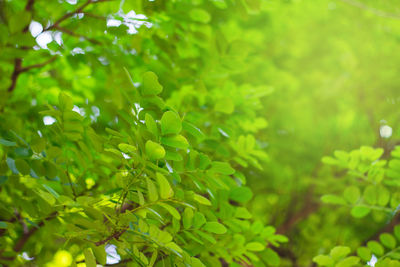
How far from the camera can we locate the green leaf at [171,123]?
899 mm

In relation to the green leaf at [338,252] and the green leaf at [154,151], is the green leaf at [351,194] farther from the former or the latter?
the green leaf at [154,151]

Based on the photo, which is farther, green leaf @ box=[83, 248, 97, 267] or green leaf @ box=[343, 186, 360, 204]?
green leaf @ box=[343, 186, 360, 204]

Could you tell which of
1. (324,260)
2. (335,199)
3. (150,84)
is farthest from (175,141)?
(335,199)

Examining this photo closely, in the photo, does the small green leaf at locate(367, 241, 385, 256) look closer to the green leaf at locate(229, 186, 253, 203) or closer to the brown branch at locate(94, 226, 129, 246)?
the green leaf at locate(229, 186, 253, 203)

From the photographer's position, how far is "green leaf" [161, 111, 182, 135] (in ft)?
2.95

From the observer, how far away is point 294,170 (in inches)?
121

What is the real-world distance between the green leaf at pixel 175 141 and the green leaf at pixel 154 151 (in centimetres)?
7

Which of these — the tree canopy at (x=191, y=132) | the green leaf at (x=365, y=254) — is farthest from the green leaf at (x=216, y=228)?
the green leaf at (x=365, y=254)

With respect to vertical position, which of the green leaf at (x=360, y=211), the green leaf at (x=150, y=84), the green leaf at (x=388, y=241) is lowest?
the green leaf at (x=388, y=241)

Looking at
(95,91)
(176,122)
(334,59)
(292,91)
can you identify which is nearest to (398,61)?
(334,59)

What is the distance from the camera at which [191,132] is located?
3.26 feet

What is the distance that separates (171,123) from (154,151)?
94mm

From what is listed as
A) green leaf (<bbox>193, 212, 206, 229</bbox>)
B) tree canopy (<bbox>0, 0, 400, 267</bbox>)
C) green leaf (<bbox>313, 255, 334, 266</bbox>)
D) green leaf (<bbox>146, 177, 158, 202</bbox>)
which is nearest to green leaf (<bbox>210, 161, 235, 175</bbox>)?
tree canopy (<bbox>0, 0, 400, 267</bbox>)

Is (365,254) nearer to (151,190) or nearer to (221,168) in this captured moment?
(221,168)
